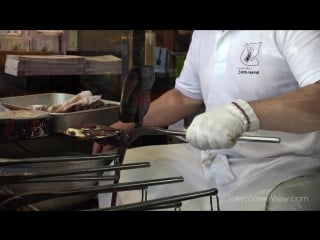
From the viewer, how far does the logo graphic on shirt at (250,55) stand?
755mm

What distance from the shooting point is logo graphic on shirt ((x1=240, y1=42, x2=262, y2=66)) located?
75 centimetres

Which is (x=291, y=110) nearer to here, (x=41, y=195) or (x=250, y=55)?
(x=250, y=55)

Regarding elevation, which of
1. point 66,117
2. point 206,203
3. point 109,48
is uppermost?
point 109,48

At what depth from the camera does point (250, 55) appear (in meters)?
0.77

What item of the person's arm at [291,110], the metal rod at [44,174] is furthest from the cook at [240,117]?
the metal rod at [44,174]

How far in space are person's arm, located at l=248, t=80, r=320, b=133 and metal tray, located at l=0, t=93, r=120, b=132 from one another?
289mm

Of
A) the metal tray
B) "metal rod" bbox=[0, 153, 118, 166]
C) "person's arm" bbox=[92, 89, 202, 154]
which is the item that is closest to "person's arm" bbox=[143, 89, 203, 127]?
"person's arm" bbox=[92, 89, 202, 154]

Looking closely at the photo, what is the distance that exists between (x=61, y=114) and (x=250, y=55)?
0.38 metres

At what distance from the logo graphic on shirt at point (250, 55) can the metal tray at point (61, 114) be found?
27 cm

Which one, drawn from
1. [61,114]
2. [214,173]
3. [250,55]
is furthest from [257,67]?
[61,114]
